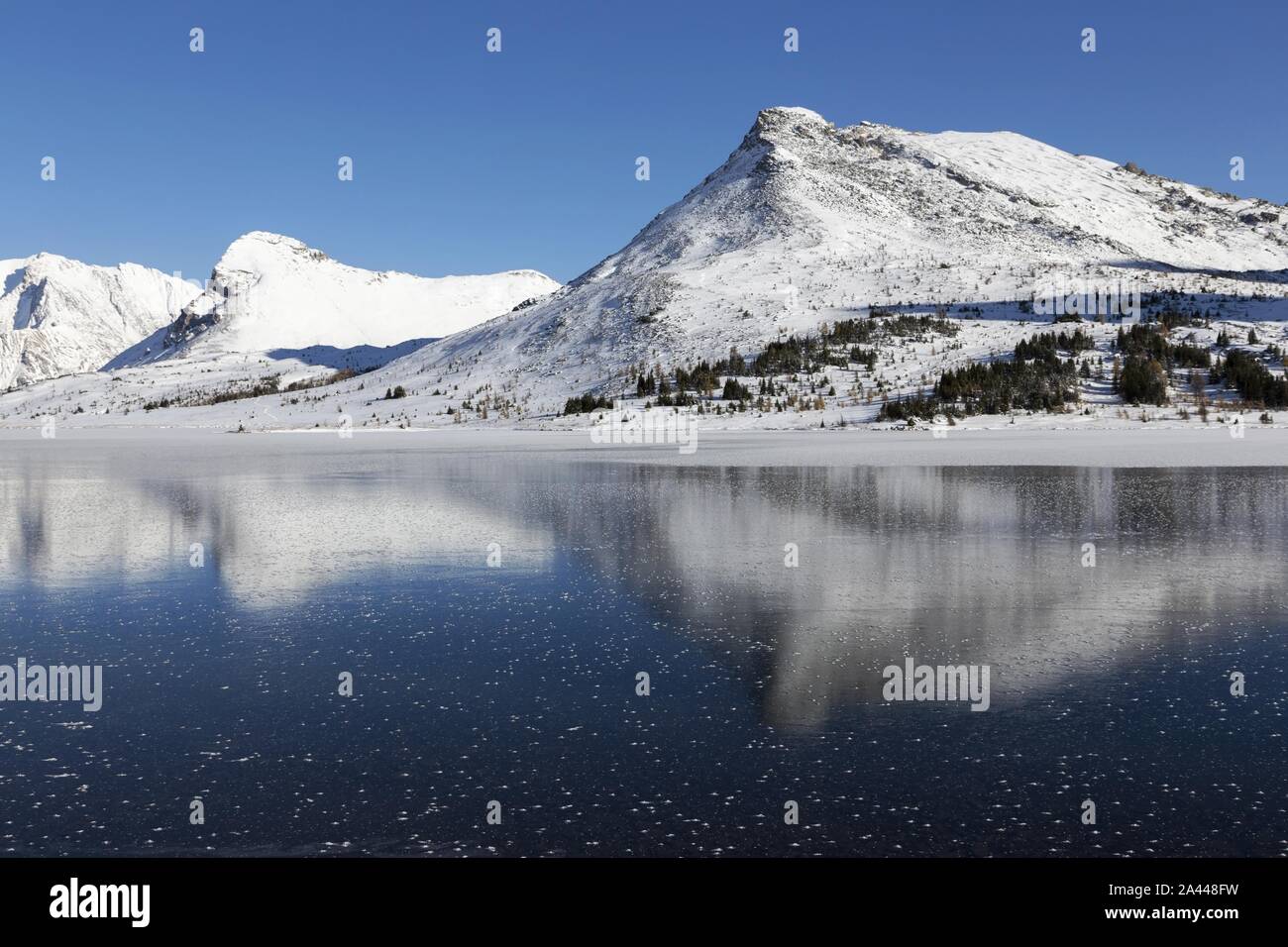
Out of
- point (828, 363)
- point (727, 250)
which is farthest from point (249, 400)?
point (828, 363)

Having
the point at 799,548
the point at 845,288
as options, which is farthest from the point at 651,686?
the point at 845,288

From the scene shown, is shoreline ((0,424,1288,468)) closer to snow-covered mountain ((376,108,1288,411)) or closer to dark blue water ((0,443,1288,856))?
dark blue water ((0,443,1288,856))

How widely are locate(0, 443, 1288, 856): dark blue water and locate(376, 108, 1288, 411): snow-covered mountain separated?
188ft

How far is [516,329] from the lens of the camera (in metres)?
93.4

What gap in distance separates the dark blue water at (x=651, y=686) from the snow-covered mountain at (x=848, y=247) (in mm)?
57361

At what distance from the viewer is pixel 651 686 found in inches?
298

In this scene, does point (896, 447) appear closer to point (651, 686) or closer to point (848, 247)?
point (651, 686)

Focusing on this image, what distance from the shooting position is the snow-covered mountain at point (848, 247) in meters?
78.7

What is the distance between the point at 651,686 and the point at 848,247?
90.6m

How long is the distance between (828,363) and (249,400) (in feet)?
178

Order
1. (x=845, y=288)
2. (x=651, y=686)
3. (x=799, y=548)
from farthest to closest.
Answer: (x=845, y=288)
(x=799, y=548)
(x=651, y=686)

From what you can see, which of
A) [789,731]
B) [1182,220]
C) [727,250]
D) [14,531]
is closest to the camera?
[789,731]
